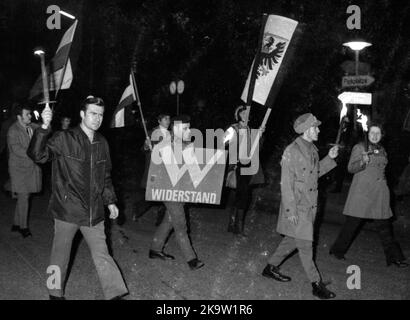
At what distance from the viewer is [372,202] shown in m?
6.23

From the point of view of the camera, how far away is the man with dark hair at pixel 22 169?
7.30 m

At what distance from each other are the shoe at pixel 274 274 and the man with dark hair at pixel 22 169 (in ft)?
12.1

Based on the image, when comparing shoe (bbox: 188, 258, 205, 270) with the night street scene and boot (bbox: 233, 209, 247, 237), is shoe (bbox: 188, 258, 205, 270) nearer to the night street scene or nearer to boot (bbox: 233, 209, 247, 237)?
the night street scene

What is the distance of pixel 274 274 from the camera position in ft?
18.2

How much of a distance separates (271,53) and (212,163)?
1767mm

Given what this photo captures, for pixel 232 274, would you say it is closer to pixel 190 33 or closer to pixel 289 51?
pixel 289 51

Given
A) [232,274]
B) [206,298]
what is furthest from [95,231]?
[232,274]

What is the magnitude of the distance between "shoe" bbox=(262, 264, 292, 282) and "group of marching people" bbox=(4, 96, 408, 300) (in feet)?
0.04

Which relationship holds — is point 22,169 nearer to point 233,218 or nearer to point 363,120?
point 233,218

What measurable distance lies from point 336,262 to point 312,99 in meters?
6.69

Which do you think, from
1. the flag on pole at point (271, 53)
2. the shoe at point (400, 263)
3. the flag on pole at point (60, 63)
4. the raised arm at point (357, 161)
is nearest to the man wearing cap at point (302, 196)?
the raised arm at point (357, 161)

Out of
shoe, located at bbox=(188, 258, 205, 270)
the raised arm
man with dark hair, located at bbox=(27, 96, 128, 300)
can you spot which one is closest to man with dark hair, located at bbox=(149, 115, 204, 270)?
shoe, located at bbox=(188, 258, 205, 270)

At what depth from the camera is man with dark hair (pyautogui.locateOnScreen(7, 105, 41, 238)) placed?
7.30m

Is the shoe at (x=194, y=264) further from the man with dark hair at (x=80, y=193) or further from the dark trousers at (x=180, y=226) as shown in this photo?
the man with dark hair at (x=80, y=193)
